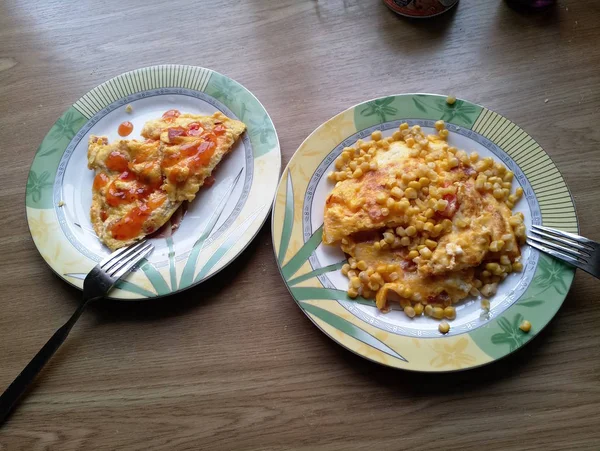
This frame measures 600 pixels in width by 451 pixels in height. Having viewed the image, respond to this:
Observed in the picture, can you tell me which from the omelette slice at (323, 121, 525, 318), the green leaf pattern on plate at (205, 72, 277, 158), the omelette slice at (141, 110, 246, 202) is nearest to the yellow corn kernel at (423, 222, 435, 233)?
the omelette slice at (323, 121, 525, 318)

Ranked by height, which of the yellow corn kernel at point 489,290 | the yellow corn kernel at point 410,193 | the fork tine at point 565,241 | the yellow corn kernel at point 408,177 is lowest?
Answer: the yellow corn kernel at point 489,290

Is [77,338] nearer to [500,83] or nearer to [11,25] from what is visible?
[11,25]

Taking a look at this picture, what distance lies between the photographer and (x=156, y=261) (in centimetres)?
256

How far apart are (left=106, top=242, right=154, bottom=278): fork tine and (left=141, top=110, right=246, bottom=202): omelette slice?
29 cm

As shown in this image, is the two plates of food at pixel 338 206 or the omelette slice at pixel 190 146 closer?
the two plates of food at pixel 338 206

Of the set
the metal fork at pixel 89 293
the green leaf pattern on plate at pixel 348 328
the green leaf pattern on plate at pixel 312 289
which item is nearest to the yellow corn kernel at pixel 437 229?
the green leaf pattern on plate at pixel 312 289

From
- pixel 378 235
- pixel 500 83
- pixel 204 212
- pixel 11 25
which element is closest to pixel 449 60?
pixel 500 83

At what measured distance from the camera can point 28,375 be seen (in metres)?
2.41

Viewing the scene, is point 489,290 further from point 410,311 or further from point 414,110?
point 414,110

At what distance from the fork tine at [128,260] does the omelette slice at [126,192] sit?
0.07 m

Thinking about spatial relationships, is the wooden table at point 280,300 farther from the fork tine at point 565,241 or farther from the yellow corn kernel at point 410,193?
the yellow corn kernel at point 410,193

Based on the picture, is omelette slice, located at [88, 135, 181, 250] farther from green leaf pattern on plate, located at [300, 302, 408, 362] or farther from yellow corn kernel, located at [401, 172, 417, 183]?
yellow corn kernel, located at [401, 172, 417, 183]

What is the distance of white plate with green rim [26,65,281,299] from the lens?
2.51m

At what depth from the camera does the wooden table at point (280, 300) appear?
2238 mm
